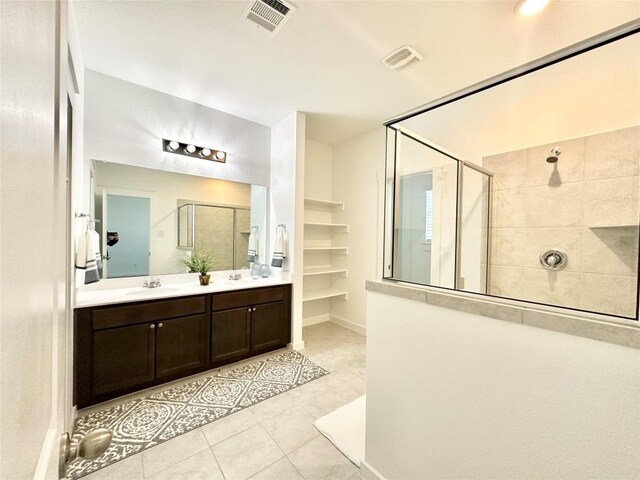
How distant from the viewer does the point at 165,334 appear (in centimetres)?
227

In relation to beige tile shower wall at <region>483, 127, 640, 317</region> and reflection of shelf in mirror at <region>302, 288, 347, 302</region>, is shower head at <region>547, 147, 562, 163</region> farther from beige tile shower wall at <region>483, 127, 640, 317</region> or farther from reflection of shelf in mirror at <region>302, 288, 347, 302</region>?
reflection of shelf in mirror at <region>302, 288, 347, 302</region>

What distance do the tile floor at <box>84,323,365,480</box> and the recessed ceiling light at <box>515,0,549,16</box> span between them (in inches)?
116

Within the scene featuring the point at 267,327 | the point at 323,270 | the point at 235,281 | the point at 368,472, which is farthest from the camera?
the point at 323,270

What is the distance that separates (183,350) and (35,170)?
2.43 metres

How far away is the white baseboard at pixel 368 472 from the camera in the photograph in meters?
1.39

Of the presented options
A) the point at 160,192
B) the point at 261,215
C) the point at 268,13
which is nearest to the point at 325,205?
the point at 261,215

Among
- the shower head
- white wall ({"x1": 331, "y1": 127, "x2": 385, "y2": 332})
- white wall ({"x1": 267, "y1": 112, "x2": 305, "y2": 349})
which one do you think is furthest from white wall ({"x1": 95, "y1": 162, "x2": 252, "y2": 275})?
the shower head

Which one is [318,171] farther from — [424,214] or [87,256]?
[87,256]

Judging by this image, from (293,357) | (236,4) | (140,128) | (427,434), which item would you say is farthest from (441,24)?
(293,357)

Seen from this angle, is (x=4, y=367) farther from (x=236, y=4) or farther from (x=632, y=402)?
(x=236, y=4)

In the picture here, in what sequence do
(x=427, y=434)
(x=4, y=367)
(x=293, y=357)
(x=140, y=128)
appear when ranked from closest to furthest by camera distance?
1. (x=4, y=367)
2. (x=427, y=434)
3. (x=140, y=128)
4. (x=293, y=357)

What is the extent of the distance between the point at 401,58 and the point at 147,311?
2.94 metres

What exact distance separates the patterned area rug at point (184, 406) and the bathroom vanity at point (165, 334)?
149 mm

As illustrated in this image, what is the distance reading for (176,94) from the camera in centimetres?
270
